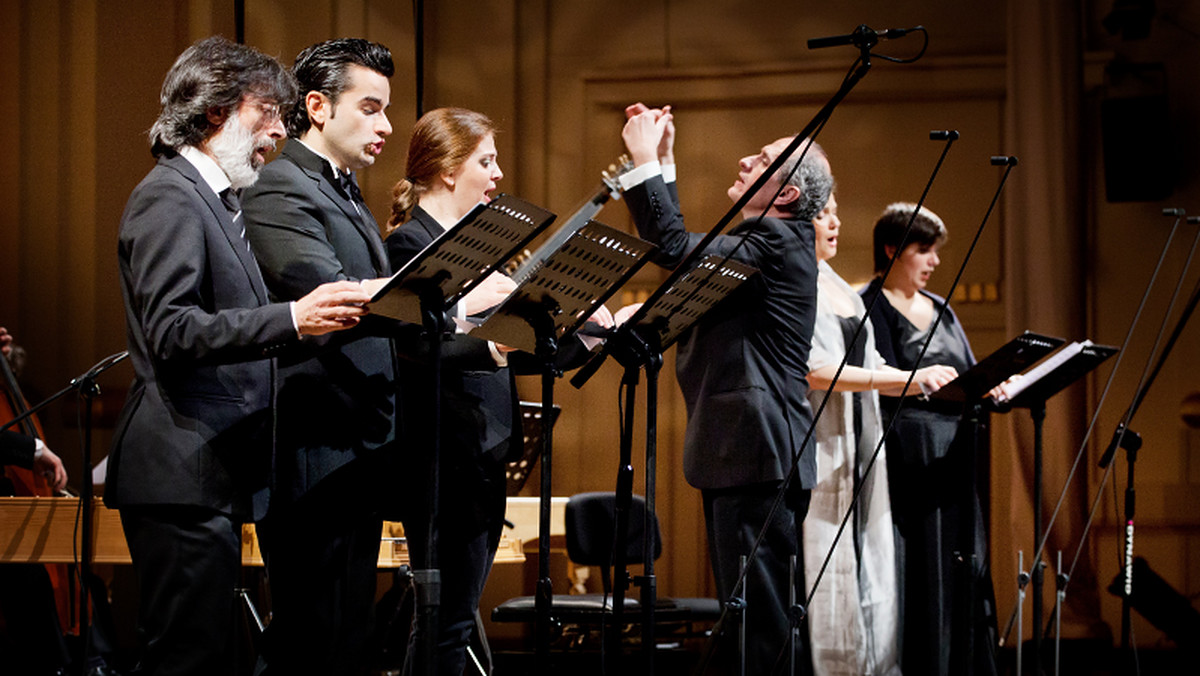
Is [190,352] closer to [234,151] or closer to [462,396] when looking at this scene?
[234,151]

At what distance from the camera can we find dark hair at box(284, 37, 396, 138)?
2.39m

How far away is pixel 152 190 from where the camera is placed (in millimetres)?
2025

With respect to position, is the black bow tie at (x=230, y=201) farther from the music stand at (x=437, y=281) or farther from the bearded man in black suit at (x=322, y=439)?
the music stand at (x=437, y=281)

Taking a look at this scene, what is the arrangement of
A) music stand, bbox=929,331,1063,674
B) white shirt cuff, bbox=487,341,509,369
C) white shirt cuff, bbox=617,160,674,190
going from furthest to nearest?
music stand, bbox=929,331,1063,674
white shirt cuff, bbox=617,160,674,190
white shirt cuff, bbox=487,341,509,369

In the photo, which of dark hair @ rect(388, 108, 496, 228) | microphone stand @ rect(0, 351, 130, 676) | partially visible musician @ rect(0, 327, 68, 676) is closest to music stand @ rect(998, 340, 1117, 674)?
dark hair @ rect(388, 108, 496, 228)

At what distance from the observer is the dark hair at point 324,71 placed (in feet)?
7.84

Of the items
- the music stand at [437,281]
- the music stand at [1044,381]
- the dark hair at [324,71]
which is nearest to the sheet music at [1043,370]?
the music stand at [1044,381]

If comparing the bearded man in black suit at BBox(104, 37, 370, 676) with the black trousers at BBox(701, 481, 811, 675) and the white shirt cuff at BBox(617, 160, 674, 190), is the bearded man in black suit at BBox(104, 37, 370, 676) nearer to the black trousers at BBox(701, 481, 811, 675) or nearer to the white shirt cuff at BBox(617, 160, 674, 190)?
the white shirt cuff at BBox(617, 160, 674, 190)

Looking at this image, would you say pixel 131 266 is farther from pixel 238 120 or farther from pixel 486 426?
pixel 486 426

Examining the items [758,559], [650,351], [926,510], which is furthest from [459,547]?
[926,510]

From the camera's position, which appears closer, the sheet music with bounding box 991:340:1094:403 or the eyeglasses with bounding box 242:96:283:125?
the eyeglasses with bounding box 242:96:283:125

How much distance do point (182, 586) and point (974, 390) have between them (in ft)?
7.38

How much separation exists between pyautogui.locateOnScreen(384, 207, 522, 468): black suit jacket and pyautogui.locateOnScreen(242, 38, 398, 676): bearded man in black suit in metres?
0.17

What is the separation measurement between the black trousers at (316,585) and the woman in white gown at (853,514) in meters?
1.55
